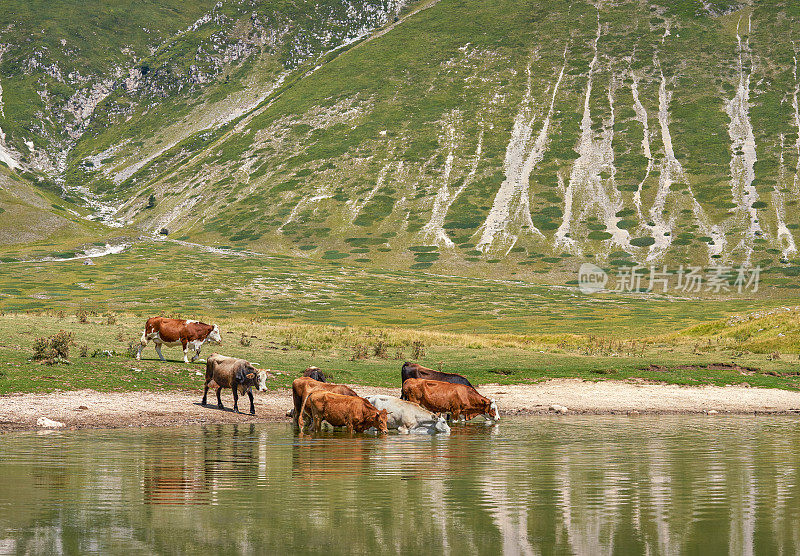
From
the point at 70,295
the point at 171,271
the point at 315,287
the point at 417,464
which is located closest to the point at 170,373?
the point at 417,464

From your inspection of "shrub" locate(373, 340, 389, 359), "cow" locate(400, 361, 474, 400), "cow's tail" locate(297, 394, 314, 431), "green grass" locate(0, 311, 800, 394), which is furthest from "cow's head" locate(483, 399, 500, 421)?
"shrub" locate(373, 340, 389, 359)

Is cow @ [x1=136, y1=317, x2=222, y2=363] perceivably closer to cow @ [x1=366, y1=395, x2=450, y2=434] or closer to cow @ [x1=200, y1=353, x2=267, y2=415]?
cow @ [x1=200, y1=353, x2=267, y2=415]

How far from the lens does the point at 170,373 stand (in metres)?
36.3

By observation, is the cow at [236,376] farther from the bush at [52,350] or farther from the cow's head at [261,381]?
the bush at [52,350]

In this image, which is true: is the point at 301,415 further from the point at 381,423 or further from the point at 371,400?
the point at 381,423

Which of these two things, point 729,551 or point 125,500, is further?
point 125,500

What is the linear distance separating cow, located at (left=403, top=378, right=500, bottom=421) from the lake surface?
3.59m

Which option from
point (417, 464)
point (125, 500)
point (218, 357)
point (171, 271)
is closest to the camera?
point (125, 500)

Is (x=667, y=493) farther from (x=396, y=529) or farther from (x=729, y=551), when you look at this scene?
(x=396, y=529)

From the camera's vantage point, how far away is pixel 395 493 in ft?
57.1

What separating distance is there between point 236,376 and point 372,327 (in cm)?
4548

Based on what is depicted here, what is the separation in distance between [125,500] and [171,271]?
14255 cm

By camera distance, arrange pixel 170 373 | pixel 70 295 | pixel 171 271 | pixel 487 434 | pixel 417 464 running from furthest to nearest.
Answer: pixel 171 271 → pixel 70 295 → pixel 170 373 → pixel 487 434 → pixel 417 464

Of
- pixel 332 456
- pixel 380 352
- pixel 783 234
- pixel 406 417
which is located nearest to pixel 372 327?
pixel 380 352
